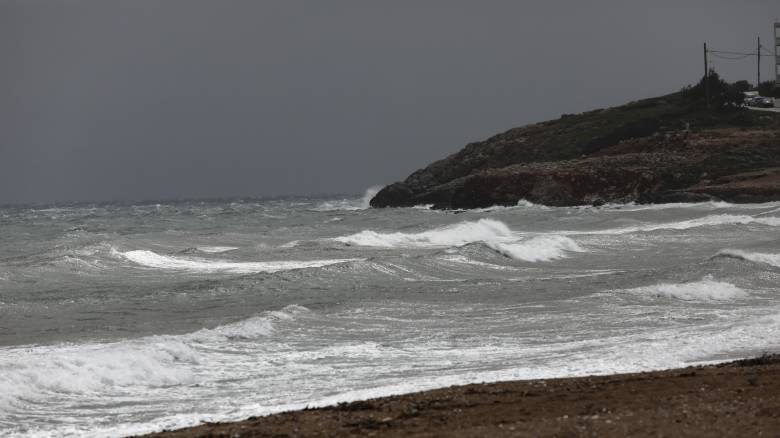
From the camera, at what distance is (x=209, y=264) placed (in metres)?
35.4

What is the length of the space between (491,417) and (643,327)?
8514mm

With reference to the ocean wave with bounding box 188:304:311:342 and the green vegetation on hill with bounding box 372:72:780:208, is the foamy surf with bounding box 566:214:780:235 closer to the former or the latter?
the green vegetation on hill with bounding box 372:72:780:208

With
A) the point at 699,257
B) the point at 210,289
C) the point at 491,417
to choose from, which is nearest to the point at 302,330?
the point at 210,289

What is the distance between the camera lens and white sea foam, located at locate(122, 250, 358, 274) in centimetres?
3322

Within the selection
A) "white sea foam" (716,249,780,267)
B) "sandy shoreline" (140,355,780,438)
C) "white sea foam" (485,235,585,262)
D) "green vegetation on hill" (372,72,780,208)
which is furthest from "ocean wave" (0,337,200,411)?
"green vegetation on hill" (372,72,780,208)

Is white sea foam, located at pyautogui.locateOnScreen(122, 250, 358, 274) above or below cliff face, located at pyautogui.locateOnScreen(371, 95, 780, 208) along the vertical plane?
below

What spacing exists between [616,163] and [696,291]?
4893 centimetres

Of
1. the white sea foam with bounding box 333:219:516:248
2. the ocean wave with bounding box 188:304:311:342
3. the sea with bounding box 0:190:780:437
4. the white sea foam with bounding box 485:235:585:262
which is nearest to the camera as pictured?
the sea with bounding box 0:190:780:437

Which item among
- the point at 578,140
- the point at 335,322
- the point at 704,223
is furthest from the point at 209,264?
the point at 578,140

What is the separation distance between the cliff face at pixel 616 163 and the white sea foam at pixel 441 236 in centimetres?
1629

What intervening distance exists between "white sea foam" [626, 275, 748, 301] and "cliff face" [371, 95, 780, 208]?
38.9 meters

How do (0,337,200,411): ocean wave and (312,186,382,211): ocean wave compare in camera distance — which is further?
(312,186,382,211): ocean wave

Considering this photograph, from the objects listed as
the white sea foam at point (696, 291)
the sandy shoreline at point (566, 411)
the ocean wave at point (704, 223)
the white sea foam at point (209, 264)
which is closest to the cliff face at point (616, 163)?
the ocean wave at point (704, 223)

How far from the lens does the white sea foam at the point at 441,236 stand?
45.8m
